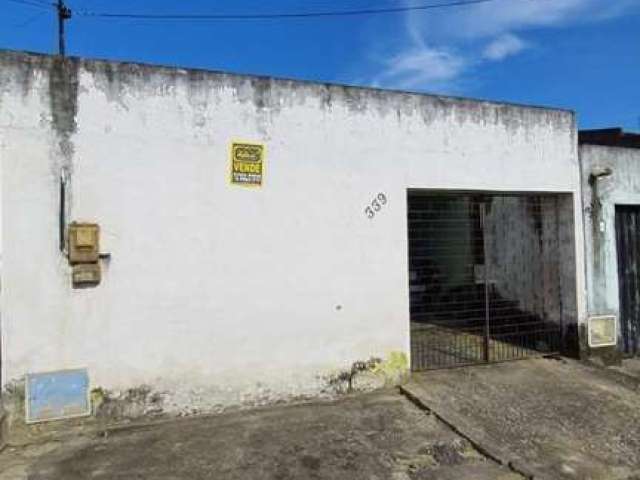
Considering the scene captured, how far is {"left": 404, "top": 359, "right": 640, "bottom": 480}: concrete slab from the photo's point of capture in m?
4.60

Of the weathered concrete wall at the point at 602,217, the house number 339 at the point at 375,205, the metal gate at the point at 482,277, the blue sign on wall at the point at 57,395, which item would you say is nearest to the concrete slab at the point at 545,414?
the metal gate at the point at 482,277

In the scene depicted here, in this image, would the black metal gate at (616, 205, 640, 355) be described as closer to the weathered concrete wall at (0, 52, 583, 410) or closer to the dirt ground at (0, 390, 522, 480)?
the weathered concrete wall at (0, 52, 583, 410)

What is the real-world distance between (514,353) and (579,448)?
2.56 meters

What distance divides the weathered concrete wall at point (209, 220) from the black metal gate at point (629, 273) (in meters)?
2.61

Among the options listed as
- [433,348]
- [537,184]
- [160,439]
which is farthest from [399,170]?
[160,439]

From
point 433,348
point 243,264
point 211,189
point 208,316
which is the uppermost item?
point 211,189

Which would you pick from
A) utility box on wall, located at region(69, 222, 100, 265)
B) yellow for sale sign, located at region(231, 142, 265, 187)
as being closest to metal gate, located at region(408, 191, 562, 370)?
yellow for sale sign, located at region(231, 142, 265, 187)

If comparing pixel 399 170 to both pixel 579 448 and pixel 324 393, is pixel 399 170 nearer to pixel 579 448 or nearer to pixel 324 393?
pixel 324 393

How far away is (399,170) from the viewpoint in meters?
6.32

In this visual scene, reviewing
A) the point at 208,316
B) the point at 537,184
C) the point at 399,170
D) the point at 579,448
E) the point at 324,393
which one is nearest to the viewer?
the point at 579,448

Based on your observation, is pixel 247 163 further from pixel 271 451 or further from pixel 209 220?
pixel 271 451

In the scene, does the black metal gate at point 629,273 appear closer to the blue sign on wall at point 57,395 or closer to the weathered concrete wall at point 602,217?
the weathered concrete wall at point 602,217

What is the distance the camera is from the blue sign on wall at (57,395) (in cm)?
489

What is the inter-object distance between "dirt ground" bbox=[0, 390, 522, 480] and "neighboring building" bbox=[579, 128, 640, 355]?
3514mm
